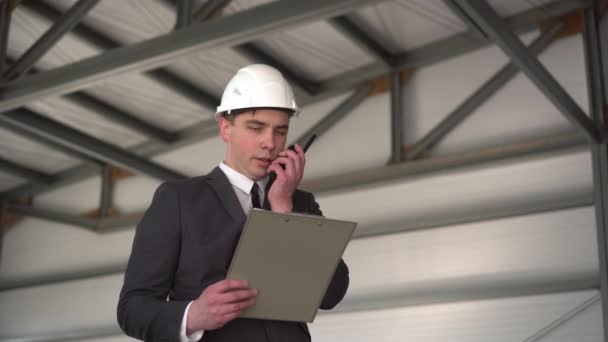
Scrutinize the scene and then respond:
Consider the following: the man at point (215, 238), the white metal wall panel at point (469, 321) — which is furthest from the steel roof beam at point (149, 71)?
the man at point (215, 238)

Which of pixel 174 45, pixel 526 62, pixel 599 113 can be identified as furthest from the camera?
pixel 599 113

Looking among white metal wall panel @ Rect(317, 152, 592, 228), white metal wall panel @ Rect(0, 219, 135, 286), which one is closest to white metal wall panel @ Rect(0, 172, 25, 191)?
white metal wall panel @ Rect(0, 219, 135, 286)

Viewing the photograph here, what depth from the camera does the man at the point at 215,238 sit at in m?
2.81

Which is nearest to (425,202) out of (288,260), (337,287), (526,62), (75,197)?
(526,62)

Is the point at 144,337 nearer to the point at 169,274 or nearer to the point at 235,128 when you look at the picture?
the point at 169,274

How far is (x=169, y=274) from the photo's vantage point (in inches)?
117

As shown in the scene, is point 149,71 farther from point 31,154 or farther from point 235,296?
point 235,296

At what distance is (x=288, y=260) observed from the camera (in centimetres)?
287

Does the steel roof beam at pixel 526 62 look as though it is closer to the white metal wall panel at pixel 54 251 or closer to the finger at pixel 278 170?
Result: the finger at pixel 278 170

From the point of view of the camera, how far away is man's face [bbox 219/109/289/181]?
3.14 metres

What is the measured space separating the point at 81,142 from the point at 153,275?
8157 mm

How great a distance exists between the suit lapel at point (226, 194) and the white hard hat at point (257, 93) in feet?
0.85

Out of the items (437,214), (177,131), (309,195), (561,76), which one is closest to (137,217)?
(177,131)

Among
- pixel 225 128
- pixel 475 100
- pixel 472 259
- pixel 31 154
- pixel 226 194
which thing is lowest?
pixel 226 194
